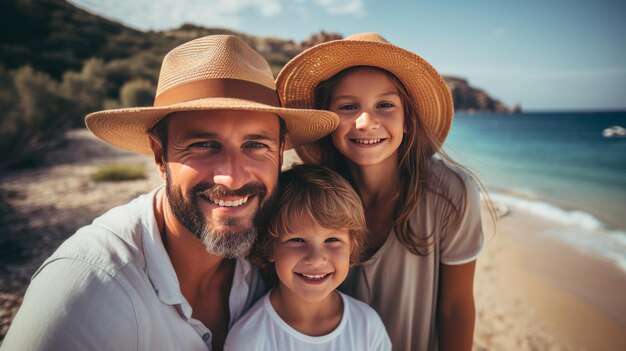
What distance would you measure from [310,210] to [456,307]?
1.26 m

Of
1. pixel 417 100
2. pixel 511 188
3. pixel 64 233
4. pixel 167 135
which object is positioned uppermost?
pixel 417 100

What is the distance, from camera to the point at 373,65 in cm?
231

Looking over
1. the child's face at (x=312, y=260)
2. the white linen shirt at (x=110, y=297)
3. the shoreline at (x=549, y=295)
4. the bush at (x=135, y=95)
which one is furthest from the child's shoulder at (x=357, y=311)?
the bush at (x=135, y=95)

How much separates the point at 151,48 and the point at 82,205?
40.3 m

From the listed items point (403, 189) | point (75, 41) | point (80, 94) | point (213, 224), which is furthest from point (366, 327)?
point (75, 41)

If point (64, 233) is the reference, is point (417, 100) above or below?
above

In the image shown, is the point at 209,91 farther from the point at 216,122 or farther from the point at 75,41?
the point at 75,41

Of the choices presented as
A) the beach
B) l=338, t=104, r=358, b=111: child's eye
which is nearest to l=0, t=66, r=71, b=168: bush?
the beach

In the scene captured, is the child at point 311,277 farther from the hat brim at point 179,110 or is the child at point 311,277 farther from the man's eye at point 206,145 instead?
the man's eye at point 206,145

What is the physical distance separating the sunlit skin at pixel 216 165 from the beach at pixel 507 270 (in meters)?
1.53

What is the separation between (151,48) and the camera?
1596 inches

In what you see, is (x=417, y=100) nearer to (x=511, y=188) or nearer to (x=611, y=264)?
(x=611, y=264)

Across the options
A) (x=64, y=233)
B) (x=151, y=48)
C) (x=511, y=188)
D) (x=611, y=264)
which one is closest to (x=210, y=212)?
(x=64, y=233)

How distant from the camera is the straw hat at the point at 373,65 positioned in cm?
213
